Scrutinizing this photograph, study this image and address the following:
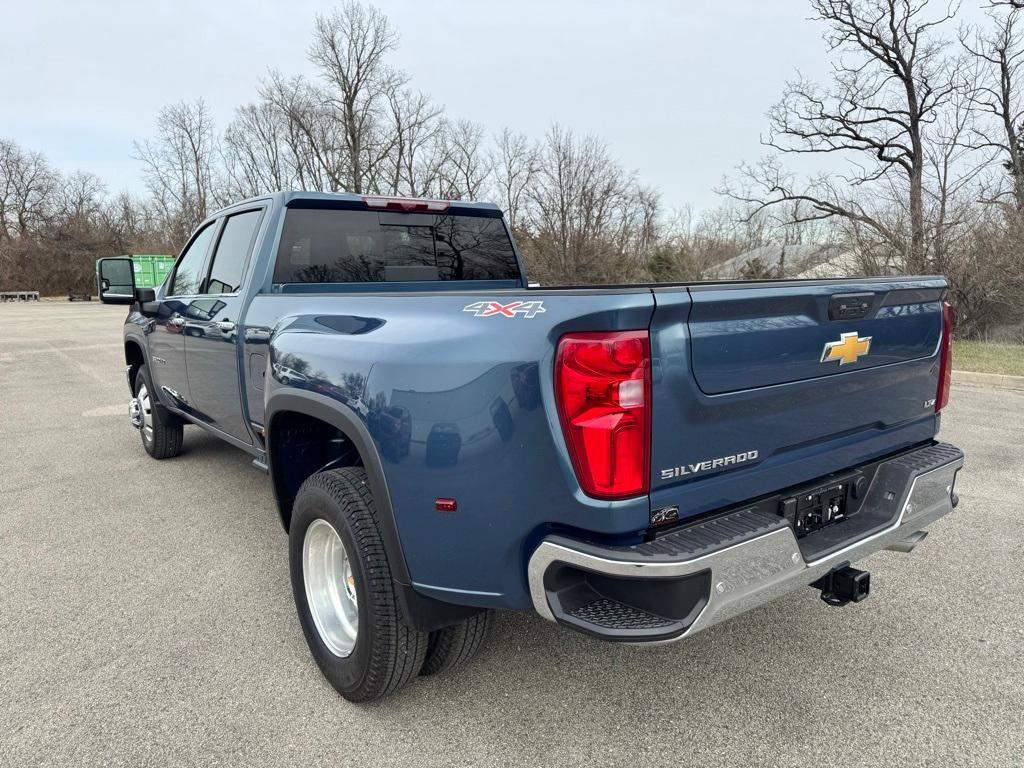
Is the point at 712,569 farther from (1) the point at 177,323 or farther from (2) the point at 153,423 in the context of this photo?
(2) the point at 153,423

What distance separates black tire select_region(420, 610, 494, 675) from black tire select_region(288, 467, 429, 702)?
Answer: 0.10 meters

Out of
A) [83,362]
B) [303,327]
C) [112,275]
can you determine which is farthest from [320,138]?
[303,327]

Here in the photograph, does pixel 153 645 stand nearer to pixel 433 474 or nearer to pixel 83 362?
pixel 433 474

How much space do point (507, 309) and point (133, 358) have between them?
5.39 m

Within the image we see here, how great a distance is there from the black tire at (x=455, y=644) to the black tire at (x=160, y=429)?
13.3ft

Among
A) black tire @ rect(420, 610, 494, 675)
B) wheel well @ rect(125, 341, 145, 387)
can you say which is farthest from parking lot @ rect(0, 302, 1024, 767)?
wheel well @ rect(125, 341, 145, 387)

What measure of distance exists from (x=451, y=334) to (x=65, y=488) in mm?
4652

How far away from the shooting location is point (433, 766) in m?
2.27

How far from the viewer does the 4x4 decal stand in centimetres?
196

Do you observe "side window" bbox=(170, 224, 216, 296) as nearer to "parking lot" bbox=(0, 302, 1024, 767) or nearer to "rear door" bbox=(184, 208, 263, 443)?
"rear door" bbox=(184, 208, 263, 443)

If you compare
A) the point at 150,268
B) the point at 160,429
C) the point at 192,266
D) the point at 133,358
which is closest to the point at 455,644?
the point at 192,266

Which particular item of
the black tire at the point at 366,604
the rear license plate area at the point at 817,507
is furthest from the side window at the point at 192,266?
the rear license plate area at the point at 817,507

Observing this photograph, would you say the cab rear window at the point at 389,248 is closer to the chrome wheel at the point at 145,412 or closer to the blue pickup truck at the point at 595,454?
the blue pickup truck at the point at 595,454

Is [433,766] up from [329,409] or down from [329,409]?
down
